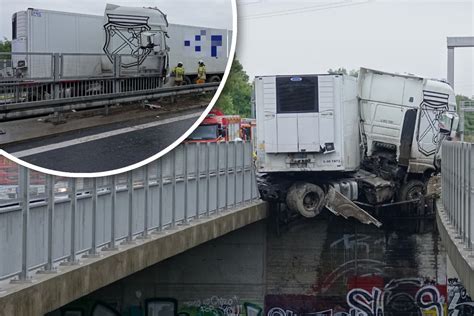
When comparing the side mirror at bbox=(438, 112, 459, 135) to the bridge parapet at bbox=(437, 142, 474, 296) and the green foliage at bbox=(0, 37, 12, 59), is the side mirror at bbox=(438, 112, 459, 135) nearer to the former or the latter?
the bridge parapet at bbox=(437, 142, 474, 296)

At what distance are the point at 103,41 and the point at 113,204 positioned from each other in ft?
41.2

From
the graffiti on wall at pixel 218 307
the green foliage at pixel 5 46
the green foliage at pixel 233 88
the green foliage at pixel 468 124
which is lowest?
the graffiti on wall at pixel 218 307

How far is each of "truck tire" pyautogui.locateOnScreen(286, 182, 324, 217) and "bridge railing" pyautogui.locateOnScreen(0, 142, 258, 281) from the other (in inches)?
49.8

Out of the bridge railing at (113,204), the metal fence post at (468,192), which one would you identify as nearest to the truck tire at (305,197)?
the bridge railing at (113,204)

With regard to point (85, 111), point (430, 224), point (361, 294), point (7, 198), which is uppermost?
point (85, 111)

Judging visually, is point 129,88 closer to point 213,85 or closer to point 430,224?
point 213,85

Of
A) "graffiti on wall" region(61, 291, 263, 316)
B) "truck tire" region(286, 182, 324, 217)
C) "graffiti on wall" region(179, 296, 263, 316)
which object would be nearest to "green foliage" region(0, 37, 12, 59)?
"truck tire" region(286, 182, 324, 217)

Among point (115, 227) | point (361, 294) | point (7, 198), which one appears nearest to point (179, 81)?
point (7, 198)

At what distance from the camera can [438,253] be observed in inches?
1037

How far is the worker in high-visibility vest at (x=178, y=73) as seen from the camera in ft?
7.69

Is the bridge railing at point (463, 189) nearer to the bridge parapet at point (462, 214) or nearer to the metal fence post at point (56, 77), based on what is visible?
the bridge parapet at point (462, 214)

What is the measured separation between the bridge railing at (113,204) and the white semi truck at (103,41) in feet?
1.15

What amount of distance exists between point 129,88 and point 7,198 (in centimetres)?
715

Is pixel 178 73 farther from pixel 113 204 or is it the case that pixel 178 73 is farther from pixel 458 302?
pixel 458 302
